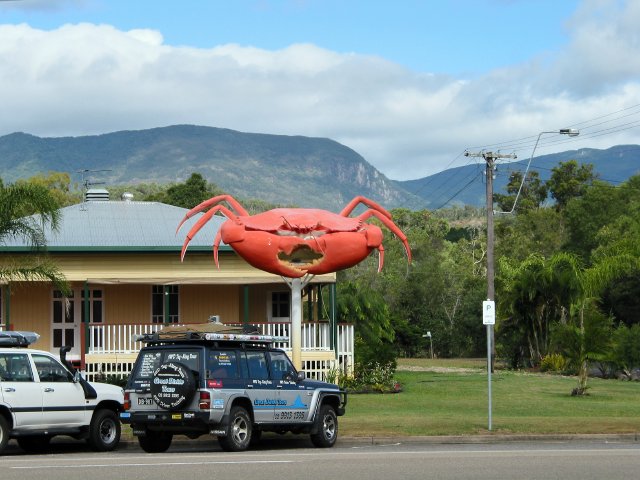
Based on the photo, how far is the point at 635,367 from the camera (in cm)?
4322

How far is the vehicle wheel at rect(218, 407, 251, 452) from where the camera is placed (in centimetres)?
1875

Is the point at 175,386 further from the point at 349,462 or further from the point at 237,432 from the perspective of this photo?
the point at 349,462

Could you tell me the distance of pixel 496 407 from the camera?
1083 inches

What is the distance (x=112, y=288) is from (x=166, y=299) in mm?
3258

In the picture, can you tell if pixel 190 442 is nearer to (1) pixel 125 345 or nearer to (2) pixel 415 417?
(2) pixel 415 417

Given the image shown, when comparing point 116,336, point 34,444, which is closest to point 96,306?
point 116,336

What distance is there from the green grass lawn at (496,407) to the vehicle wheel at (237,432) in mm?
2871

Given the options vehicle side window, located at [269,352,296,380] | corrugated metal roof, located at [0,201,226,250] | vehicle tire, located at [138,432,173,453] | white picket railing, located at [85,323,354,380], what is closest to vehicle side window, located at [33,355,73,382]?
vehicle tire, located at [138,432,173,453]

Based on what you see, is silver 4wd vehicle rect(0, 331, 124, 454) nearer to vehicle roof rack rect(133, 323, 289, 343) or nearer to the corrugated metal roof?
vehicle roof rack rect(133, 323, 289, 343)

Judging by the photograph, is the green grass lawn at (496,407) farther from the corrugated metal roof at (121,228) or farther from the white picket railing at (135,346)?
the corrugated metal roof at (121,228)

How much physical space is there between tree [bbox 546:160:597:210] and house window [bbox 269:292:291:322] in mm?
59798

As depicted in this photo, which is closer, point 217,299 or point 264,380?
point 264,380

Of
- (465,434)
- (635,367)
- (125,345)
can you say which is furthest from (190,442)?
(635,367)

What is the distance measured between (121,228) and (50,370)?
51.1 ft
